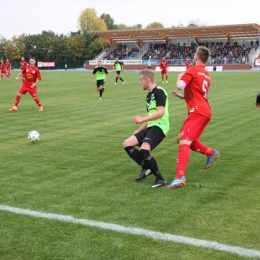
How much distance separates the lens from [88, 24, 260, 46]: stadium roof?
5881 cm

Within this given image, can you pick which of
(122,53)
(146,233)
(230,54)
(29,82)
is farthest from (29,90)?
(122,53)

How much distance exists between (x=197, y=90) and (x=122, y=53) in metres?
66.4

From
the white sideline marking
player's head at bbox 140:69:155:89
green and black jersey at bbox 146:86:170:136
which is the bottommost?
the white sideline marking

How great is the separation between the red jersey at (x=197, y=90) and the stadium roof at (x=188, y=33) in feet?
173

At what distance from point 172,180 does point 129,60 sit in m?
60.0

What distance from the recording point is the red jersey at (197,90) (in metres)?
5.93

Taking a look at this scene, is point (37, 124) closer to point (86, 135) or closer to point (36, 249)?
point (86, 135)

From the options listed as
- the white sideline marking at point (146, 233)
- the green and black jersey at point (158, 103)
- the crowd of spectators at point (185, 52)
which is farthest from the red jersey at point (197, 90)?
the crowd of spectators at point (185, 52)

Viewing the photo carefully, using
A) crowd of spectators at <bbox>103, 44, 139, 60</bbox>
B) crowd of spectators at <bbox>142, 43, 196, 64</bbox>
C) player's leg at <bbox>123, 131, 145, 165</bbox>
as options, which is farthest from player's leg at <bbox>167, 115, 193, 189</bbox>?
crowd of spectators at <bbox>103, 44, 139, 60</bbox>

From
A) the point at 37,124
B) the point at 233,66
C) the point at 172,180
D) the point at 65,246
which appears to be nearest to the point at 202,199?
the point at 172,180

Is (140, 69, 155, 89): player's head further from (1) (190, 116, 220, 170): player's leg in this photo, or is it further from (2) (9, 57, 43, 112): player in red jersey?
(2) (9, 57, 43, 112): player in red jersey

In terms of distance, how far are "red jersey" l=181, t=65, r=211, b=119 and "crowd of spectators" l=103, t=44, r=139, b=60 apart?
6455 cm

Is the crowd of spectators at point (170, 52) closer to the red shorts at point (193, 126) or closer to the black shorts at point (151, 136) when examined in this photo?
the black shorts at point (151, 136)

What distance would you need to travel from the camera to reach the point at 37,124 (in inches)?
467
